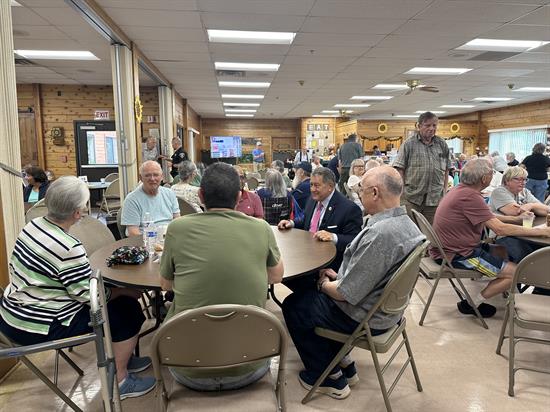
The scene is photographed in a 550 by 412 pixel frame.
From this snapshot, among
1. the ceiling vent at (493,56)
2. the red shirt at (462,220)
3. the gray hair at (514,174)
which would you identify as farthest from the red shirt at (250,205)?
the ceiling vent at (493,56)

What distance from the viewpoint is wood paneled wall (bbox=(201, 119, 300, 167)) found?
1652 centimetres

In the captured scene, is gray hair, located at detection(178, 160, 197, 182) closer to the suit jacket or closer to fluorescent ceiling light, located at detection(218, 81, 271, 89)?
the suit jacket

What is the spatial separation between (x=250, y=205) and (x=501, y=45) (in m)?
4.77

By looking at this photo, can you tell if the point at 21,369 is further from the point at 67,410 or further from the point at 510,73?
the point at 510,73

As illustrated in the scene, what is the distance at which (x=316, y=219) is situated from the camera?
2877 mm

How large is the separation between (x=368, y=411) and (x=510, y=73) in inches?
308

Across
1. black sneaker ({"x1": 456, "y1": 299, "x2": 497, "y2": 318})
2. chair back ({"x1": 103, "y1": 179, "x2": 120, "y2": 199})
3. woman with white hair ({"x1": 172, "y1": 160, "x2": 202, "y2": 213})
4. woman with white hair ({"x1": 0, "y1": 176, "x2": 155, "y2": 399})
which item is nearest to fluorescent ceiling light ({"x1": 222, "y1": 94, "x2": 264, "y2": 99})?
chair back ({"x1": 103, "y1": 179, "x2": 120, "y2": 199})

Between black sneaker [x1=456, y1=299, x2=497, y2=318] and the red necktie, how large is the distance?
1.48m

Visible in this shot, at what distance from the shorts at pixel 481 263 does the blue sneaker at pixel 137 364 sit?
7.60 ft

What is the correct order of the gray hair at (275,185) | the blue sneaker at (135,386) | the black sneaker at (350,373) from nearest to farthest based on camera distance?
the blue sneaker at (135,386) < the black sneaker at (350,373) < the gray hair at (275,185)

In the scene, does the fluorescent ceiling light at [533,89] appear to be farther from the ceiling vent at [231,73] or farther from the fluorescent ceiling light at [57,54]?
the fluorescent ceiling light at [57,54]

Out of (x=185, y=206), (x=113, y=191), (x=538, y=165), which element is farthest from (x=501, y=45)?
(x=113, y=191)

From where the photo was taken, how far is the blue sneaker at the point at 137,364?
231 cm

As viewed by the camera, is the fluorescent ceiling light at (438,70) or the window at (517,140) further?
the window at (517,140)
